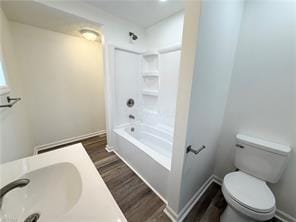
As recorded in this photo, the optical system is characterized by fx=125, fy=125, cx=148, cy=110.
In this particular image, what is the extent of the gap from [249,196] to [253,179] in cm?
29

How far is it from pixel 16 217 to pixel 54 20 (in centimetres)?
228

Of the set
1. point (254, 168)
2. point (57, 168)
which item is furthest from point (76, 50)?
point (254, 168)

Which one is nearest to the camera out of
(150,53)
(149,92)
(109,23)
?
(109,23)

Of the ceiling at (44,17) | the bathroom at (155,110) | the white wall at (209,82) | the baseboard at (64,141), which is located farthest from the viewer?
the baseboard at (64,141)

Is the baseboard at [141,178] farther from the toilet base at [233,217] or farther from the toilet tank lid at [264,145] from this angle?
the toilet tank lid at [264,145]

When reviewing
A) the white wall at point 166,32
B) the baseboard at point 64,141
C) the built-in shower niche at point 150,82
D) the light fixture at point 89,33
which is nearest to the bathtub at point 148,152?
the built-in shower niche at point 150,82

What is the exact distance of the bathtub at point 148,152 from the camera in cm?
149

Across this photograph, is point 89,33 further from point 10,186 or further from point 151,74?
point 10,186

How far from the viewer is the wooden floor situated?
1.33m

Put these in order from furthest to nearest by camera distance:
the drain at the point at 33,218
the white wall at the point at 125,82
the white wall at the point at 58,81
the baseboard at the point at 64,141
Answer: the baseboard at the point at 64,141 → the white wall at the point at 125,82 → the white wall at the point at 58,81 → the drain at the point at 33,218

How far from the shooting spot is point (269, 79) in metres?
1.28

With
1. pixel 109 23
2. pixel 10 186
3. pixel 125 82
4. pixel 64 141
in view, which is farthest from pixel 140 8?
pixel 64 141

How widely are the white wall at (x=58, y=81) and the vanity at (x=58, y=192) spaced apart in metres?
1.89

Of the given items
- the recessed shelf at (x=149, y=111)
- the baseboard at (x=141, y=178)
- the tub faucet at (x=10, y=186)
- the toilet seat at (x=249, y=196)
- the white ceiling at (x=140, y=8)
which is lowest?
the baseboard at (x=141, y=178)
